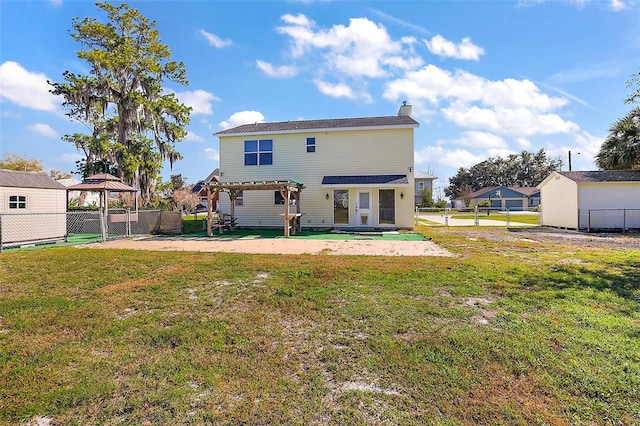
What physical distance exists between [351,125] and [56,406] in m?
16.0

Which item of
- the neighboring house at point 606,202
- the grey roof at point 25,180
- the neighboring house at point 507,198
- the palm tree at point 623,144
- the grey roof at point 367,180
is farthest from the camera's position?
the neighboring house at point 507,198

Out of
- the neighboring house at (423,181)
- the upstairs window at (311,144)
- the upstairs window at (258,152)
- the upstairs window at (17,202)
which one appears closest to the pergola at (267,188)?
the upstairs window at (311,144)

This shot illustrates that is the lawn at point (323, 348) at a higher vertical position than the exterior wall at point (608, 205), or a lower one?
lower

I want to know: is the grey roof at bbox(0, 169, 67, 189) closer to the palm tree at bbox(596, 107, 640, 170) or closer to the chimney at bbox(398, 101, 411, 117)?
the chimney at bbox(398, 101, 411, 117)

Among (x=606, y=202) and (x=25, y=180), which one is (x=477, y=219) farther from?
(x=25, y=180)

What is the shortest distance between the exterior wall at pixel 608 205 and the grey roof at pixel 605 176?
0.90 feet

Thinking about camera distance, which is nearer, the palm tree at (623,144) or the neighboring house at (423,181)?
the palm tree at (623,144)

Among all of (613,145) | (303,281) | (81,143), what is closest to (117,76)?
(81,143)

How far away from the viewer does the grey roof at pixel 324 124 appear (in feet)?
53.2

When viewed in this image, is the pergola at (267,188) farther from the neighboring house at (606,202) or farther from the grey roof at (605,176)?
the grey roof at (605,176)

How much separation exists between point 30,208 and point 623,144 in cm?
2901

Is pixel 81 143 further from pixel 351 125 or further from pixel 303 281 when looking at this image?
pixel 303 281

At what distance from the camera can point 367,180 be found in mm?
15883

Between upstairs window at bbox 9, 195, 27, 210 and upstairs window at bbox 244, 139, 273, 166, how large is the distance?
951cm
